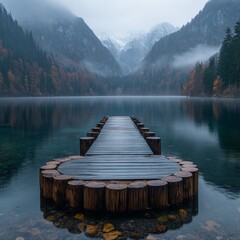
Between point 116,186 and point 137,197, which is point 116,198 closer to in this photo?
point 116,186

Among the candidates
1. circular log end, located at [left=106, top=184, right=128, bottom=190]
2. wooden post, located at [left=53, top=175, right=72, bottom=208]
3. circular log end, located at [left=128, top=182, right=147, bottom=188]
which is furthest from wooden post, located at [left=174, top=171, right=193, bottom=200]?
wooden post, located at [left=53, top=175, right=72, bottom=208]

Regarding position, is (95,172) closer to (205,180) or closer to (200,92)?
(205,180)

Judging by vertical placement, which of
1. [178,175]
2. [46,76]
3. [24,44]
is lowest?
[178,175]

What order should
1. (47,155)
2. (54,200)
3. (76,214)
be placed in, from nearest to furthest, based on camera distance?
(76,214), (54,200), (47,155)

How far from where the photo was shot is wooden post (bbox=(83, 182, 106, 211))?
A: 810 cm

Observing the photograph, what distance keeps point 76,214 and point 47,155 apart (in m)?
10.9

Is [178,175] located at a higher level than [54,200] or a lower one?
higher

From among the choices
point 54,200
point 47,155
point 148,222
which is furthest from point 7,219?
point 47,155

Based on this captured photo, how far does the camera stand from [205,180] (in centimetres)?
1248

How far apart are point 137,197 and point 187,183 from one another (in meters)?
1.85

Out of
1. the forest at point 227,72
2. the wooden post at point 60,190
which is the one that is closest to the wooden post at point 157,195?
the wooden post at point 60,190

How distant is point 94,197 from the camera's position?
814cm

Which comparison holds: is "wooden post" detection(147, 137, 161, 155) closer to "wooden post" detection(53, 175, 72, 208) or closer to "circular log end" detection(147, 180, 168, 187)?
"circular log end" detection(147, 180, 168, 187)

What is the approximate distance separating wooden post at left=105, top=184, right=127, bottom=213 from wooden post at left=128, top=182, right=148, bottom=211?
147 millimetres
